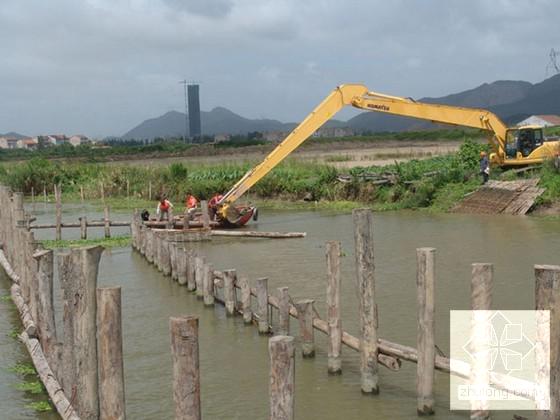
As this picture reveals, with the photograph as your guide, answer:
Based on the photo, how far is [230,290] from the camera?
524 inches

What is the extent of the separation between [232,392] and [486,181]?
2291 centimetres

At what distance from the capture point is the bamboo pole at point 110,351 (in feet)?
21.0

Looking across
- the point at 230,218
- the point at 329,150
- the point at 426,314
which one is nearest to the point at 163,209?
the point at 230,218

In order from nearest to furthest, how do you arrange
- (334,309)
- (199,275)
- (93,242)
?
1. (334,309)
2. (199,275)
3. (93,242)

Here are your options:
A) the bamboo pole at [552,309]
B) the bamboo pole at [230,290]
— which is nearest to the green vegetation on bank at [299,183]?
the bamboo pole at [230,290]

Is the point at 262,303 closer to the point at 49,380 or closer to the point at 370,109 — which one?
the point at 49,380

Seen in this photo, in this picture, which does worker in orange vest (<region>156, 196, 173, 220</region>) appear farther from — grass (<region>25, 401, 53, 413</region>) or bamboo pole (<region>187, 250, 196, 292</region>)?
grass (<region>25, 401, 53, 413</region>)

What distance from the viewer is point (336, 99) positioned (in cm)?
2722

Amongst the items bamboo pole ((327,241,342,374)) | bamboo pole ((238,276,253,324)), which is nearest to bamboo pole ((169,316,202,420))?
bamboo pole ((327,241,342,374))

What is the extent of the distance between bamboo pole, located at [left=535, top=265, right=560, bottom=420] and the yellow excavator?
20.7 meters

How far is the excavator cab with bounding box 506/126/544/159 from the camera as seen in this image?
99.3 feet

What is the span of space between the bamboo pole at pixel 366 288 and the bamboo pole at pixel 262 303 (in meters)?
3.10

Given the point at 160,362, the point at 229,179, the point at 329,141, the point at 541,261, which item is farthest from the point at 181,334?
the point at 329,141

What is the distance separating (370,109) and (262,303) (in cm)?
1651
